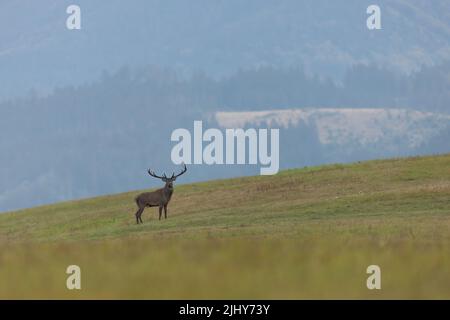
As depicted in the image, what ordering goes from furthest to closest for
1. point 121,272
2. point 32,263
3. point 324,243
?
point 324,243
point 32,263
point 121,272

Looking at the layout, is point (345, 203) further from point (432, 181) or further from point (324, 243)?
point (324, 243)

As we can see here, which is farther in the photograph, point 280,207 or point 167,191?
point 280,207

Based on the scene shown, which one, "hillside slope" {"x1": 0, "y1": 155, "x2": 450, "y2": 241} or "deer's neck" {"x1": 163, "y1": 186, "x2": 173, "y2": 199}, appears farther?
"deer's neck" {"x1": 163, "y1": 186, "x2": 173, "y2": 199}

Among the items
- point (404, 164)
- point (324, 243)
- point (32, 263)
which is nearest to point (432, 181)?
point (404, 164)

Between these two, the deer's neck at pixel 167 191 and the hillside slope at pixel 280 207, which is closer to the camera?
the hillside slope at pixel 280 207
